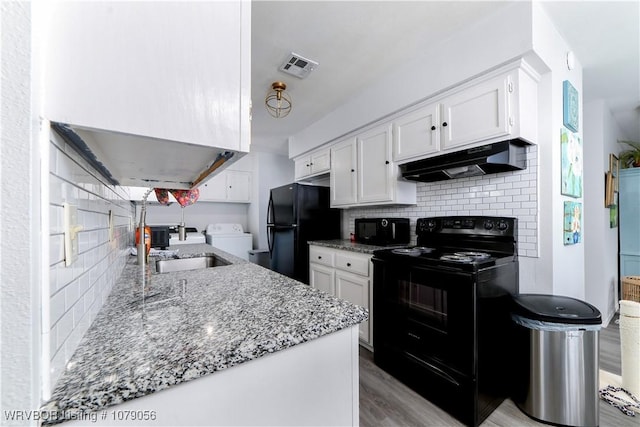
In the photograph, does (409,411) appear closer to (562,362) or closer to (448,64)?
(562,362)

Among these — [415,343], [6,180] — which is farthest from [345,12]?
[415,343]

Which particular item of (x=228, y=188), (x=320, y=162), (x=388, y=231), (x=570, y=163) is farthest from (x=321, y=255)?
(x=228, y=188)

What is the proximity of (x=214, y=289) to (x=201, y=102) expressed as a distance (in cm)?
73

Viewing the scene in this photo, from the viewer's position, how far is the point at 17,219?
0.35 metres

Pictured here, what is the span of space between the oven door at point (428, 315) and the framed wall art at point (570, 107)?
1460mm

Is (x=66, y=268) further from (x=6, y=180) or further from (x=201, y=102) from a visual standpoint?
(x=201, y=102)

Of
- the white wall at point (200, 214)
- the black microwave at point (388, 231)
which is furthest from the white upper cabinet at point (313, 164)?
the white wall at point (200, 214)

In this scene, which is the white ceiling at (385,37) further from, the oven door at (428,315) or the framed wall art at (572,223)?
the oven door at (428,315)

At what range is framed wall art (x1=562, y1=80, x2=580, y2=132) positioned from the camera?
6.01ft

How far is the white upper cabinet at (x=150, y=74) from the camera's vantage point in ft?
1.37

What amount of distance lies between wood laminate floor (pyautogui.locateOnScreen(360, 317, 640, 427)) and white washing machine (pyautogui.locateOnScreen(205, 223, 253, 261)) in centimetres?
325

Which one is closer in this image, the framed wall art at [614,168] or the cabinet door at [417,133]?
the cabinet door at [417,133]

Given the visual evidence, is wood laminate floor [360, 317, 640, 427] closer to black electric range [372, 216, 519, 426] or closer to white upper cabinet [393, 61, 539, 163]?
black electric range [372, 216, 519, 426]

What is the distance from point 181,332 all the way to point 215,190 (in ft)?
14.2
